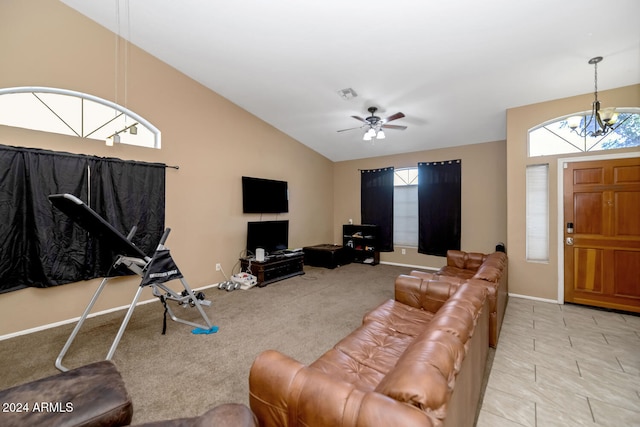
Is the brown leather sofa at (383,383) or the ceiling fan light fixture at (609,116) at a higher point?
the ceiling fan light fixture at (609,116)

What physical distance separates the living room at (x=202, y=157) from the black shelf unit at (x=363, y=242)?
372 mm

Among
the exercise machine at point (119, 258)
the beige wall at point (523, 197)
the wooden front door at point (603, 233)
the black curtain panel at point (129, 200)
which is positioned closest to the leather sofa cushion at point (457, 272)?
the beige wall at point (523, 197)

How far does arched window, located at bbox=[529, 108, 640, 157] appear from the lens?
135 inches

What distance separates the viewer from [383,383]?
1.08 m

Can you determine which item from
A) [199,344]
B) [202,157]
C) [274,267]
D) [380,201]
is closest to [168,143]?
[202,157]

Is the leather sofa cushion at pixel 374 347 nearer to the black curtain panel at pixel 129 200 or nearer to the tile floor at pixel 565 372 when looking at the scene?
the tile floor at pixel 565 372

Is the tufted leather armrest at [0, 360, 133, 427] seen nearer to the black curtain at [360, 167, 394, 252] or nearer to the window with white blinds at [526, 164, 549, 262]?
the window with white blinds at [526, 164, 549, 262]

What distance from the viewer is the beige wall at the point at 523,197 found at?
3.82 meters

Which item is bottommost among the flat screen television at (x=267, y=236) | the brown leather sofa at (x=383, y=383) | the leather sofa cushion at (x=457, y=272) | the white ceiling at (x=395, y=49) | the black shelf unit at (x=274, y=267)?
the black shelf unit at (x=274, y=267)

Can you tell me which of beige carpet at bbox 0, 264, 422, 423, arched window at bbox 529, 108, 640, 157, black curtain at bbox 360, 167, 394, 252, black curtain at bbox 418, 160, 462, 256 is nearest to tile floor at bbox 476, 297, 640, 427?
beige carpet at bbox 0, 264, 422, 423

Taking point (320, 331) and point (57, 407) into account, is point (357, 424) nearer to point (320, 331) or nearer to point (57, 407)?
point (57, 407)

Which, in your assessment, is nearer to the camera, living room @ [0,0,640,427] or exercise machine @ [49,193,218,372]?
exercise machine @ [49,193,218,372]

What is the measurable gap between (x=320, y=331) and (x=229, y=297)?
1801 mm

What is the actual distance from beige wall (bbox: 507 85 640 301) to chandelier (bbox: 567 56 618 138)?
19 cm
